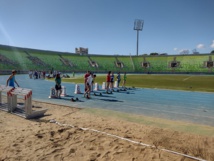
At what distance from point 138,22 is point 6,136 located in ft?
294

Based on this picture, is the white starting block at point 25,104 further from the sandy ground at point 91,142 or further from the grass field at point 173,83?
the grass field at point 173,83

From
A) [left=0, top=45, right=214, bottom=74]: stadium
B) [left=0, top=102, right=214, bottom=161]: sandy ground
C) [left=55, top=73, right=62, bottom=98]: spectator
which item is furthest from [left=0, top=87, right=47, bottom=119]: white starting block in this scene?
[left=0, top=45, right=214, bottom=74]: stadium

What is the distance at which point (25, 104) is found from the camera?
8.50 m

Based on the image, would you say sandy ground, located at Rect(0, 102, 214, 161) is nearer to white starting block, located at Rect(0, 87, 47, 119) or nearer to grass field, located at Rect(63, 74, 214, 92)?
white starting block, located at Rect(0, 87, 47, 119)

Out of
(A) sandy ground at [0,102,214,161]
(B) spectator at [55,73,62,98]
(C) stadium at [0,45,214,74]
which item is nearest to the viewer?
(A) sandy ground at [0,102,214,161]

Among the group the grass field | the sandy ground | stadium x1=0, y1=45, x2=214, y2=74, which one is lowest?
the sandy ground

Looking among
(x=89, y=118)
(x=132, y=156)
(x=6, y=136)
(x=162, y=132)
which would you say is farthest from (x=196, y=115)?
(x=6, y=136)

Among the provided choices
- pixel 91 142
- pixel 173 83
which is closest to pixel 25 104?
pixel 91 142

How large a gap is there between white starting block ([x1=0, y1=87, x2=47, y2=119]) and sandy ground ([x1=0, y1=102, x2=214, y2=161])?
458 mm

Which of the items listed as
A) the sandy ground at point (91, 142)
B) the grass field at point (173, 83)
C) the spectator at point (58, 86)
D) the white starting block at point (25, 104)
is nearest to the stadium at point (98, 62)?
the grass field at point (173, 83)

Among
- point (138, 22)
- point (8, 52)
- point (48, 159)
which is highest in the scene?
point (138, 22)

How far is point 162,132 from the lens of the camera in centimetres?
688

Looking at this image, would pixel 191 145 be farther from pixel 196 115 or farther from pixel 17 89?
pixel 17 89

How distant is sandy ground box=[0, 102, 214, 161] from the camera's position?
5039mm
